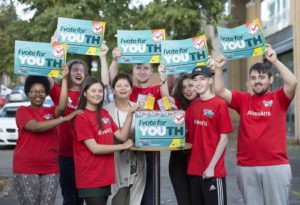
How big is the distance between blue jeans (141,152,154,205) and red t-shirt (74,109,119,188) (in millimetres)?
1087

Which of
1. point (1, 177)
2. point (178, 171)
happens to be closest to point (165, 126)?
point (178, 171)

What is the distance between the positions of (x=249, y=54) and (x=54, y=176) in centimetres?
238

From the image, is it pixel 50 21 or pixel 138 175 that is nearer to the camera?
pixel 138 175

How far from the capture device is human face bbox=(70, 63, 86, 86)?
6.38 metres

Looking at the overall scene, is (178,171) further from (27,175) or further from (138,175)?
(27,175)

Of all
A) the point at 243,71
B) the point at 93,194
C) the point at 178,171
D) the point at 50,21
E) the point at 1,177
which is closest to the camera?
the point at 93,194

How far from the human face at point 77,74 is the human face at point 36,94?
2.05 feet

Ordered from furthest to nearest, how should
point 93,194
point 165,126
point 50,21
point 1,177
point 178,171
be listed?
point 50,21, point 1,177, point 178,171, point 165,126, point 93,194

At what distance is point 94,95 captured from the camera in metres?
5.56

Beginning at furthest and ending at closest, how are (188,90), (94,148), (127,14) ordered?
(127,14), (188,90), (94,148)

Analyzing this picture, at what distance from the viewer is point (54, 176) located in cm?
576

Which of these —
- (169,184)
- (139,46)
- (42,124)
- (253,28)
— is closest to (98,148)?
(42,124)

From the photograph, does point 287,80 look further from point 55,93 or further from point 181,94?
point 55,93

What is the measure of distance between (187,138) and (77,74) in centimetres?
143
